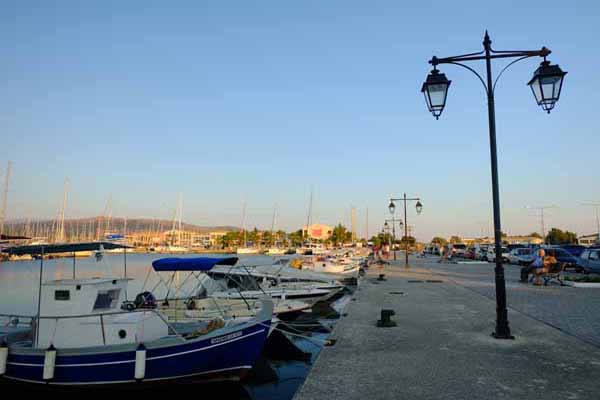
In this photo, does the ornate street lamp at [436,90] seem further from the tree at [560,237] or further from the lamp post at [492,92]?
the tree at [560,237]

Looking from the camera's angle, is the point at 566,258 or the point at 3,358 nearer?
the point at 3,358

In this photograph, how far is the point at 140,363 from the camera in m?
8.23

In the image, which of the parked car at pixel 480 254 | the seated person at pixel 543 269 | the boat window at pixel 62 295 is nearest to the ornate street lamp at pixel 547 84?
the boat window at pixel 62 295

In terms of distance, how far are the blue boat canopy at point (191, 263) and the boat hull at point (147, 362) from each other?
1629mm

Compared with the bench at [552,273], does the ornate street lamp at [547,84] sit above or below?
above

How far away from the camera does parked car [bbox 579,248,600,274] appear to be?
25.3 meters

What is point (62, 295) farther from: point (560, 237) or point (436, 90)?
point (560, 237)

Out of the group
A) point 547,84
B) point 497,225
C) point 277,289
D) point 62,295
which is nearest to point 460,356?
point 497,225

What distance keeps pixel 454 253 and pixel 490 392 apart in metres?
62.0

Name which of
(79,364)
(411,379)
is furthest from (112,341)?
(411,379)

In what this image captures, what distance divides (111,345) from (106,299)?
4.50ft

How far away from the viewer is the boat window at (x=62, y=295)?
9141 millimetres

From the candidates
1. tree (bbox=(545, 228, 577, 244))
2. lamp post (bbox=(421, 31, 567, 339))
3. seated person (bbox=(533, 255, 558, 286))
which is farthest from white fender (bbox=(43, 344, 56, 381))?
tree (bbox=(545, 228, 577, 244))

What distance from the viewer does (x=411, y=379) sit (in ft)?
20.2
